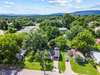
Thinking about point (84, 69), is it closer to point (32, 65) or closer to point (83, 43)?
point (83, 43)

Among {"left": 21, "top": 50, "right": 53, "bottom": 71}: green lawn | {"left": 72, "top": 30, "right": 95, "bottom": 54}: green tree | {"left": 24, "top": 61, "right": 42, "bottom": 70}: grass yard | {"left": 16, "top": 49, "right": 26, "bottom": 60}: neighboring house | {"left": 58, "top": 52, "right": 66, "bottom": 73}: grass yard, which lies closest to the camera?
{"left": 58, "top": 52, "right": 66, "bottom": 73}: grass yard

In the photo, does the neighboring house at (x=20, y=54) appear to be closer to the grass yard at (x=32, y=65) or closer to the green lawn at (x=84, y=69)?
the grass yard at (x=32, y=65)

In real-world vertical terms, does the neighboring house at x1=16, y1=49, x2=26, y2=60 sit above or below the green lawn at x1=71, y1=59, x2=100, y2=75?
above

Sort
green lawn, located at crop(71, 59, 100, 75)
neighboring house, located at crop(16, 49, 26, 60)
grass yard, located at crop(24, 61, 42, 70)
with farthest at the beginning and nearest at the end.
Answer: neighboring house, located at crop(16, 49, 26, 60)
grass yard, located at crop(24, 61, 42, 70)
green lawn, located at crop(71, 59, 100, 75)

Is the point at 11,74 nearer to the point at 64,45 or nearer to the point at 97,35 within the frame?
the point at 64,45

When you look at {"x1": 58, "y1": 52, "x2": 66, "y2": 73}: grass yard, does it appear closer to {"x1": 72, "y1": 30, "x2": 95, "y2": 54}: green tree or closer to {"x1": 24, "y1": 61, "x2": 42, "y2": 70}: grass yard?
{"x1": 24, "y1": 61, "x2": 42, "y2": 70}: grass yard

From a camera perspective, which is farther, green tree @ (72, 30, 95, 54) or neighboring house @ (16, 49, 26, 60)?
green tree @ (72, 30, 95, 54)

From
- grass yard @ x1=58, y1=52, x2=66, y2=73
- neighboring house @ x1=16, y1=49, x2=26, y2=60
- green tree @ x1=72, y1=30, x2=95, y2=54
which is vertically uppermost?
green tree @ x1=72, y1=30, x2=95, y2=54

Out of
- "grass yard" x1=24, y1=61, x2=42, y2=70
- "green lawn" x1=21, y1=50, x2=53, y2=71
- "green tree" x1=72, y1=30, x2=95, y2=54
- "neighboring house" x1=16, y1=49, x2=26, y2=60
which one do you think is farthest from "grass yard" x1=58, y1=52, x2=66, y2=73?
"neighboring house" x1=16, y1=49, x2=26, y2=60

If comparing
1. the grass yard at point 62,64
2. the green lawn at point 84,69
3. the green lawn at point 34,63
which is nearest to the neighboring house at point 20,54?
the green lawn at point 34,63

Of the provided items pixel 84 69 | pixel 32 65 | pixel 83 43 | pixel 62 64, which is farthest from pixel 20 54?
pixel 83 43
